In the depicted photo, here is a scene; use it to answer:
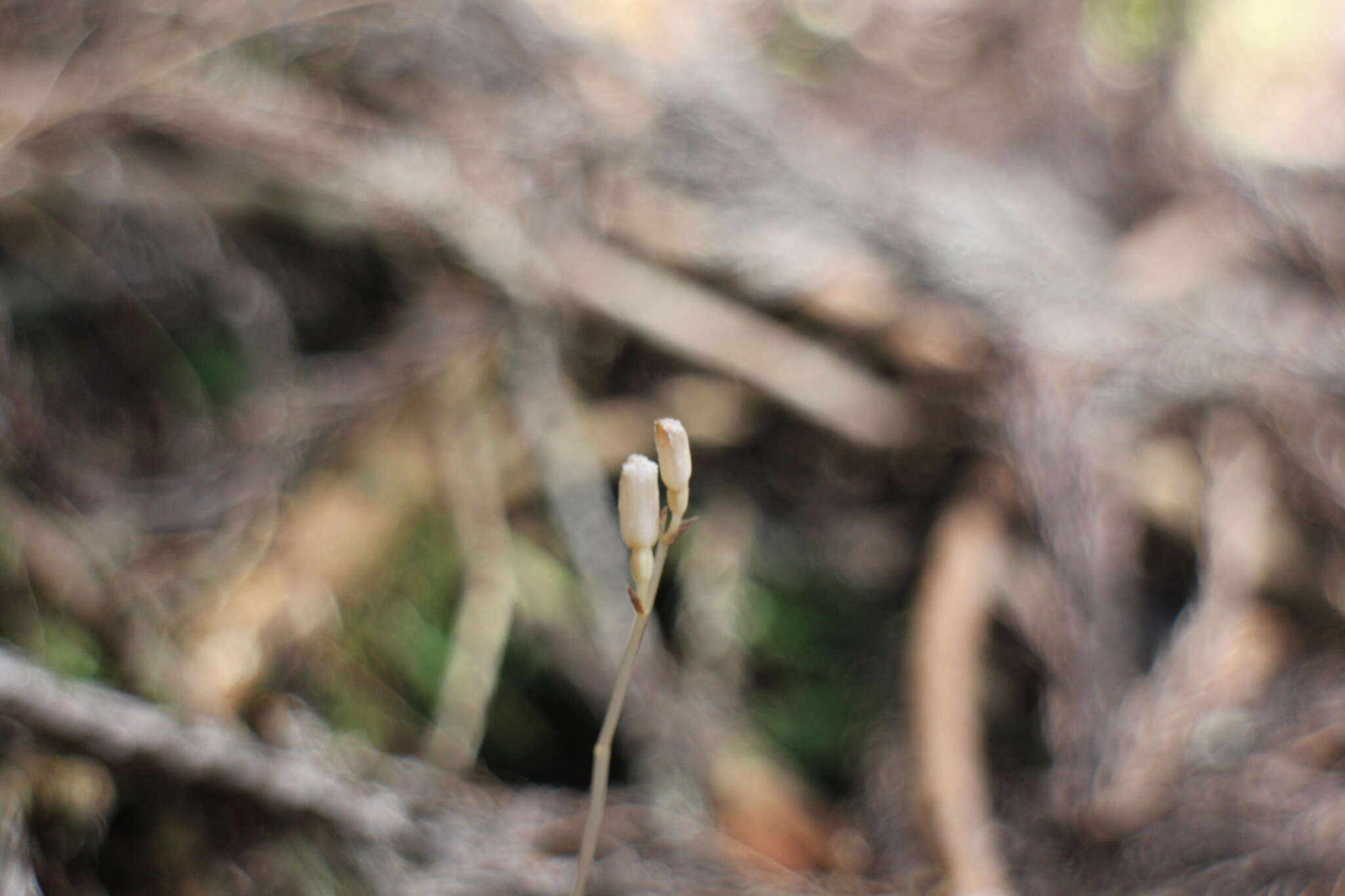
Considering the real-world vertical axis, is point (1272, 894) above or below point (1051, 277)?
below

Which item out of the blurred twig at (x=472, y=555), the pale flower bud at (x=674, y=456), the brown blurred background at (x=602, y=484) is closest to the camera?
the pale flower bud at (x=674, y=456)

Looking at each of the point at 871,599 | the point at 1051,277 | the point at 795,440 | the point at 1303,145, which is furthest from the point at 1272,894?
the point at 1303,145

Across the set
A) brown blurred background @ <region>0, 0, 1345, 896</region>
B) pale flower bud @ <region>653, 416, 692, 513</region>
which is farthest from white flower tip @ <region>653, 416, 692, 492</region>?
brown blurred background @ <region>0, 0, 1345, 896</region>

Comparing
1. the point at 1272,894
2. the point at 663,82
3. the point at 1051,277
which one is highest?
the point at 663,82

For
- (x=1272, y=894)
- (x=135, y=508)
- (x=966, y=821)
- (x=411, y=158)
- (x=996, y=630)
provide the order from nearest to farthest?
1. (x=1272, y=894)
2. (x=966, y=821)
3. (x=135, y=508)
4. (x=996, y=630)
5. (x=411, y=158)

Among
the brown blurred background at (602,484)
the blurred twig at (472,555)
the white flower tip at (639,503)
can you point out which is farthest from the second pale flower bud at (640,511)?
the blurred twig at (472,555)

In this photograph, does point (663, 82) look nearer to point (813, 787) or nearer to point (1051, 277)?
point (1051, 277)

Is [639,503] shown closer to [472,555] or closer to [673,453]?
[673,453]

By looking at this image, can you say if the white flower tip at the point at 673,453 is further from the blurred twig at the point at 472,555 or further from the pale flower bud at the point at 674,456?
the blurred twig at the point at 472,555

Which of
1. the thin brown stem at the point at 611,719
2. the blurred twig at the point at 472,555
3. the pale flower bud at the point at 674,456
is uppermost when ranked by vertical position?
the pale flower bud at the point at 674,456
